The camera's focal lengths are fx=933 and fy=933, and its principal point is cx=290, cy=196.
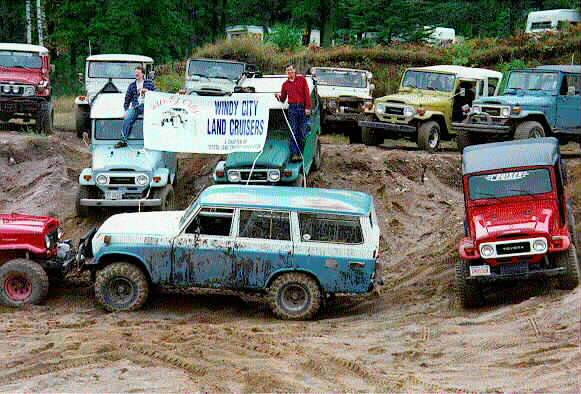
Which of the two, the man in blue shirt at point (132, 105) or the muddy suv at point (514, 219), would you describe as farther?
the man in blue shirt at point (132, 105)

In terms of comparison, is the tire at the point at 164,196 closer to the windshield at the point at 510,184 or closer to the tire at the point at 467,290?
the windshield at the point at 510,184

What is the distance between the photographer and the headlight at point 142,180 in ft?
50.7

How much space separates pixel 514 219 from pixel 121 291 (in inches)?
204

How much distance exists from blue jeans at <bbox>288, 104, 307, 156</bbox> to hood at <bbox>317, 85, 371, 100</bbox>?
6327mm

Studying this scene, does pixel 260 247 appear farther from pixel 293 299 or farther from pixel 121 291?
pixel 121 291

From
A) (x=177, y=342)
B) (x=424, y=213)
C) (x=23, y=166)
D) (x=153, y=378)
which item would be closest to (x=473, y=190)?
(x=424, y=213)

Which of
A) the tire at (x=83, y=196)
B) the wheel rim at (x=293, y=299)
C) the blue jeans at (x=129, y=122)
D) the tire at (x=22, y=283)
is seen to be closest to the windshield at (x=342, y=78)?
the blue jeans at (x=129, y=122)

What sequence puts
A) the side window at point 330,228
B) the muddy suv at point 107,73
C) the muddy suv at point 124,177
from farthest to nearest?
the muddy suv at point 107,73
the muddy suv at point 124,177
the side window at point 330,228

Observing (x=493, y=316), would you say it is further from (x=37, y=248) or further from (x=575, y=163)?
(x=575, y=163)

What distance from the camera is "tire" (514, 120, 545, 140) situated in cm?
1869

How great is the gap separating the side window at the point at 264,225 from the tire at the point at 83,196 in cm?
470

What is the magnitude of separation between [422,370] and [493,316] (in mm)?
2168

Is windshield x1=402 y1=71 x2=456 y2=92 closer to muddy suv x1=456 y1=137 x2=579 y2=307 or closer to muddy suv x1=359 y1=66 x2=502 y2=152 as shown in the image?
muddy suv x1=359 y1=66 x2=502 y2=152

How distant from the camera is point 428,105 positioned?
2028cm
